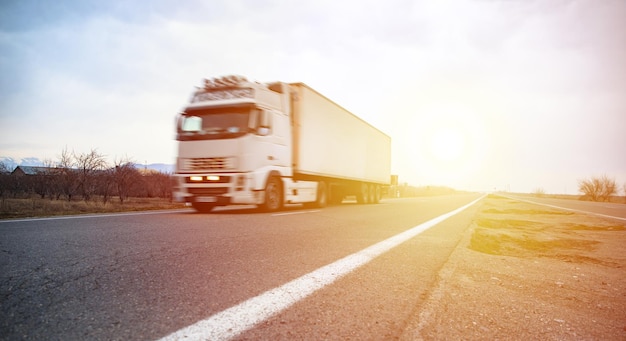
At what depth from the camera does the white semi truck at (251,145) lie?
9.85 meters

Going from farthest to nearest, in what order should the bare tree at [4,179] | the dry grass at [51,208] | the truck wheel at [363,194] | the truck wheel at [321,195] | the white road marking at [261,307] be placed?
the bare tree at [4,179] → the truck wheel at [363,194] → the truck wheel at [321,195] → the dry grass at [51,208] → the white road marking at [261,307]

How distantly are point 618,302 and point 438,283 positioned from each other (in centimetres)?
121

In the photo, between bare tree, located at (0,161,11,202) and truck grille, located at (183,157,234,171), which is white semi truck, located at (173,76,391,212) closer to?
truck grille, located at (183,157,234,171)

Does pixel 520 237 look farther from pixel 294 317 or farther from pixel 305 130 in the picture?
pixel 305 130

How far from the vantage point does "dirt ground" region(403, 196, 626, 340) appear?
187 cm

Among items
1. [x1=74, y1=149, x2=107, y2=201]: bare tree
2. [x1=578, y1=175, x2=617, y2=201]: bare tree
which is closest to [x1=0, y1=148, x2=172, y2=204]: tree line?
[x1=74, y1=149, x2=107, y2=201]: bare tree

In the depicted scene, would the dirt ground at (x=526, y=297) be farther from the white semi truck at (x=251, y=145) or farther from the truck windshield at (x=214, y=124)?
the truck windshield at (x=214, y=124)

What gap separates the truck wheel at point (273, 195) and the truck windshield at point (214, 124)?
74.6 inches

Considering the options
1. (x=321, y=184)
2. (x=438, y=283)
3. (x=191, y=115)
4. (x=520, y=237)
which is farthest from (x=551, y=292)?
(x=321, y=184)

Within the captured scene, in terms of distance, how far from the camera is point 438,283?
2.81 metres

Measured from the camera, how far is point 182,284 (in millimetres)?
2488

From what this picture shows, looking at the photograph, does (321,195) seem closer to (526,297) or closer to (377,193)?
(377,193)

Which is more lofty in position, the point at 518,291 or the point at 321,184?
the point at 321,184

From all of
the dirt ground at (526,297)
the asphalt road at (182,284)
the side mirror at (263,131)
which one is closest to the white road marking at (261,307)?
the asphalt road at (182,284)
